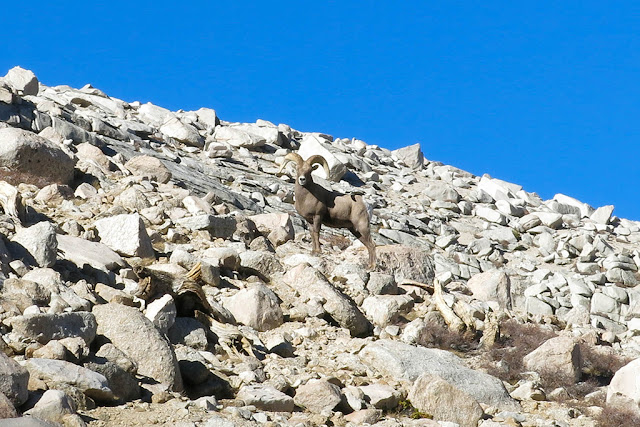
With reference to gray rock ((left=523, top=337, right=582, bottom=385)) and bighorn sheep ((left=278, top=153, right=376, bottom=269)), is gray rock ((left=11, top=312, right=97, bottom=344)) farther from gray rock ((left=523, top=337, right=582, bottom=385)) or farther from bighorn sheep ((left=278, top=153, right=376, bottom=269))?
bighorn sheep ((left=278, top=153, right=376, bottom=269))

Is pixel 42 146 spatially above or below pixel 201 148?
below

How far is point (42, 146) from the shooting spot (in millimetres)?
18031

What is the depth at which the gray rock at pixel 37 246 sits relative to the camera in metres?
10.7

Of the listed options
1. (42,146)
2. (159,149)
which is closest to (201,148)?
(159,149)

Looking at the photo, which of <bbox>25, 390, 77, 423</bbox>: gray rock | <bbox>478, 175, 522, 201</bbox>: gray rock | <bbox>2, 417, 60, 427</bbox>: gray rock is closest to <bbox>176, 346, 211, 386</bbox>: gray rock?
<bbox>25, 390, 77, 423</bbox>: gray rock

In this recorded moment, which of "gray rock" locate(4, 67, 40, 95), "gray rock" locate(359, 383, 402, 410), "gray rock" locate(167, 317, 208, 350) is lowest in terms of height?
"gray rock" locate(359, 383, 402, 410)

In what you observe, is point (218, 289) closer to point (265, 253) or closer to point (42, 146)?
point (265, 253)

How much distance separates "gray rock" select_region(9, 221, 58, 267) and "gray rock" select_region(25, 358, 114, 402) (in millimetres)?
3618

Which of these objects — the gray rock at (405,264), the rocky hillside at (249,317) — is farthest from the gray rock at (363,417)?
the gray rock at (405,264)

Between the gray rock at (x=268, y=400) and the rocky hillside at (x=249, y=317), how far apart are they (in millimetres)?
20

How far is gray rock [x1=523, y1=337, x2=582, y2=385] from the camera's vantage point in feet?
39.9

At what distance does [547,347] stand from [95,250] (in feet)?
23.8

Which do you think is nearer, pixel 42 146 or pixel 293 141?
pixel 42 146

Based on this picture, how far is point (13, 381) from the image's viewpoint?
6535mm
